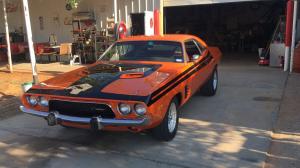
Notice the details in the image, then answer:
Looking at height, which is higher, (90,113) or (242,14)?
(242,14)

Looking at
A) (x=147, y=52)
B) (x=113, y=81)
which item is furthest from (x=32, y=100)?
(x=147, y=52)

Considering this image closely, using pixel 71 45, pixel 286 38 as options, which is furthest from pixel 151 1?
pixel 286 38

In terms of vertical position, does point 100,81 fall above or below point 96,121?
above

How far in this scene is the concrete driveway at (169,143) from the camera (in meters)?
4.48

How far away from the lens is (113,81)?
192 inches

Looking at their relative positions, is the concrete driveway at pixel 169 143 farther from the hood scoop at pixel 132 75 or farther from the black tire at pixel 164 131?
the hood scoop at pixel 132 75

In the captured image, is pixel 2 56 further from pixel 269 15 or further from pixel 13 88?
pixel 269 15

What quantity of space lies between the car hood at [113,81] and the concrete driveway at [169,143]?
0.85 metres

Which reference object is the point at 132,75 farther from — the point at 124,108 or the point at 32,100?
the point at 32,100

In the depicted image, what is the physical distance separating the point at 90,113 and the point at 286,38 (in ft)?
26.5

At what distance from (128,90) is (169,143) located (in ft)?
3.48

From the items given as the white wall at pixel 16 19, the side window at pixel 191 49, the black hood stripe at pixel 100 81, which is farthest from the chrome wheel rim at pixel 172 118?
the white wall at pixel 16 19

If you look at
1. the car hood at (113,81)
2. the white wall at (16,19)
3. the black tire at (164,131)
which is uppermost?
the white wall at (16,19)

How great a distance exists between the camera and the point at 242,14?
20391mm
